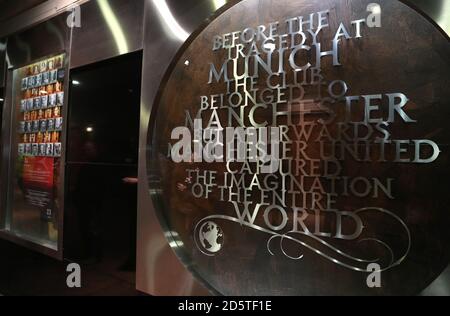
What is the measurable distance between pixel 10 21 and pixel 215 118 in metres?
3.60

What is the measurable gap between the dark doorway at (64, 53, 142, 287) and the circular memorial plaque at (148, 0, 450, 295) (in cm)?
43

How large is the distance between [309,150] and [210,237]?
965 millimetres

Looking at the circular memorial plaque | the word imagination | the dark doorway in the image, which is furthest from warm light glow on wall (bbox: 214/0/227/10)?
the dark doorway

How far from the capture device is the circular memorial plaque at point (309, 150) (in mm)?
1628

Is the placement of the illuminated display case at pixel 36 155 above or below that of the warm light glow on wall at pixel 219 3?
below

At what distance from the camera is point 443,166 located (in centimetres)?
158

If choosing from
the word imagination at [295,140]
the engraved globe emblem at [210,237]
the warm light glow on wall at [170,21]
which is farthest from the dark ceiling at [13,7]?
the engraved globe emblem at [210,237]

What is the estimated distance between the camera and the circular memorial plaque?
1628 millimetres

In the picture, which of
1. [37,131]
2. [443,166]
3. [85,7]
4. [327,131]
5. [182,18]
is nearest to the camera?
[443,166]

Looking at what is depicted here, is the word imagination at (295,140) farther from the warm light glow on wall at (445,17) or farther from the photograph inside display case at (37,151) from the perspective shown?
the photograph inside display case at (37,151)

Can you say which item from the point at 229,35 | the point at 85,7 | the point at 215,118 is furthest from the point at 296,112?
the point at 85,7

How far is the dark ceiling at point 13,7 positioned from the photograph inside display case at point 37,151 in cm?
68

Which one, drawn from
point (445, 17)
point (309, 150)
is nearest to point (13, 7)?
point (309, 150)

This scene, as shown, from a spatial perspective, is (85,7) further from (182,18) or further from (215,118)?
(215,118)
